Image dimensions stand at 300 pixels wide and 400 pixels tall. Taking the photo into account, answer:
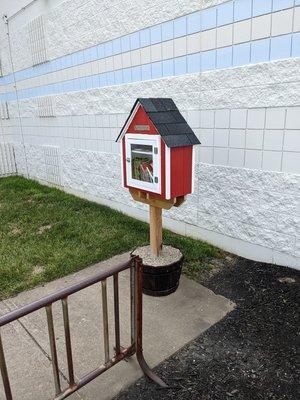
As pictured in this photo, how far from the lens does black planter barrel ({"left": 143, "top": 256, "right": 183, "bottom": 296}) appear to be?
135 inches

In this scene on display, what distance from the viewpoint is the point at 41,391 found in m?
2.48

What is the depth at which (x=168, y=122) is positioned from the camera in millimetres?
3250

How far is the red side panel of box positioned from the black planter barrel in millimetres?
764

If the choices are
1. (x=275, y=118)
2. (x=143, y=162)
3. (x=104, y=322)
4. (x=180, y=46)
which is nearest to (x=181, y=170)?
(x=143, y=162)

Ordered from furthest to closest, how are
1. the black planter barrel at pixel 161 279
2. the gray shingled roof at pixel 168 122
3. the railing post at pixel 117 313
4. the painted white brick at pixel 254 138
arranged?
the painted white brick at pixel 254 138 < the black planter barrel at pixel 161 279 < the gray shingled roof at pixel 168 122 < the railing post at pixel 117 313

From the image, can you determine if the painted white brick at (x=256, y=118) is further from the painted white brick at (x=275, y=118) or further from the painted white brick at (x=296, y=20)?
the painted white brick at (x=296, y=20)

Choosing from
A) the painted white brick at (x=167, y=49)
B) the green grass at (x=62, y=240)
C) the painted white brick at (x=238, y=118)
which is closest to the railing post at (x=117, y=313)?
the green grass at (x=62, y=240)

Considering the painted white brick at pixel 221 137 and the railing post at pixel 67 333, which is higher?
the painted white brick at pixel 221 137

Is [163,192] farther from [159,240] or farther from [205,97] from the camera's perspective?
[205,97]

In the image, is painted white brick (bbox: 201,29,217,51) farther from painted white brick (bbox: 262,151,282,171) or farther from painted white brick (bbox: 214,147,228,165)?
painted white brick (bbox: 262,151,282,171)

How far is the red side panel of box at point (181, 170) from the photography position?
3.22 metres

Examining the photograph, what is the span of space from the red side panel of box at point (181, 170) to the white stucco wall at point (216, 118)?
99 centimetres

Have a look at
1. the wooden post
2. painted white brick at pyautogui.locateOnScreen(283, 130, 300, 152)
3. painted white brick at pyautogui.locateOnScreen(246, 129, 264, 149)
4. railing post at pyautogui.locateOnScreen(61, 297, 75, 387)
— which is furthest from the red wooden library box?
railing post at pyautogui.locateOnScreen(61, 297, 75, 387)

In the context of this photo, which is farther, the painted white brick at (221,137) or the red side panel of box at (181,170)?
the painted white brick at (221,137)
